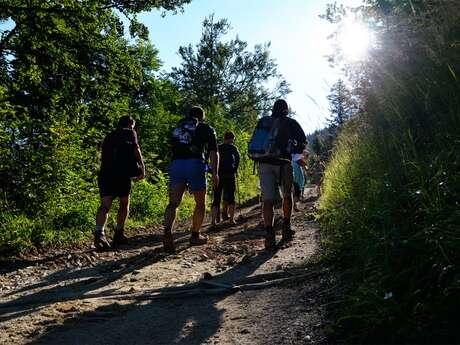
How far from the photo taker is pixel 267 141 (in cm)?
616

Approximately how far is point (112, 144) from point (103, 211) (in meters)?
1.12

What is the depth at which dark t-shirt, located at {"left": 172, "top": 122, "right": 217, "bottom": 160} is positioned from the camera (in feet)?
21.9

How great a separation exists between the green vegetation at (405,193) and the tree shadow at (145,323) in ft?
3.71

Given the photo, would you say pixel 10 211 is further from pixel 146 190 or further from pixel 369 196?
pixel 369 196

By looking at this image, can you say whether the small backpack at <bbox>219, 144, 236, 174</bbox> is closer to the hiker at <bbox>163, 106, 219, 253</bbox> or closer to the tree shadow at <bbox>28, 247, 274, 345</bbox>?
the hiker at <bbox>163, 106, 219, 253</bbox>

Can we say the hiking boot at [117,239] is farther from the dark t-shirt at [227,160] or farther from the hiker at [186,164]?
the dark t-shirt at [227,160]

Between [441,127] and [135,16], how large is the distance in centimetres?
1024

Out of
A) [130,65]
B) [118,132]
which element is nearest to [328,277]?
[118,132]

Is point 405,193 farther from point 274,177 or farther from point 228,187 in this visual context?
point 228,187

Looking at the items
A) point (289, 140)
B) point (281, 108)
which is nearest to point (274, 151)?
point (289, 140)

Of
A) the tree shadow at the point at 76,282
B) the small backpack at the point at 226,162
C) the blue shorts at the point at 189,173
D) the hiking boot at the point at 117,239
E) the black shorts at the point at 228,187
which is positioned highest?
the small backpack at the point at 226,162

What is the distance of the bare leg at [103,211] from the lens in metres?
6.99

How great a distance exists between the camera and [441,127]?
3.46 meters

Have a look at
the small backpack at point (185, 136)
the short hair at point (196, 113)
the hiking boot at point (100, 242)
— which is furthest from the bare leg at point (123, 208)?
the short hair at point (196, 113)
